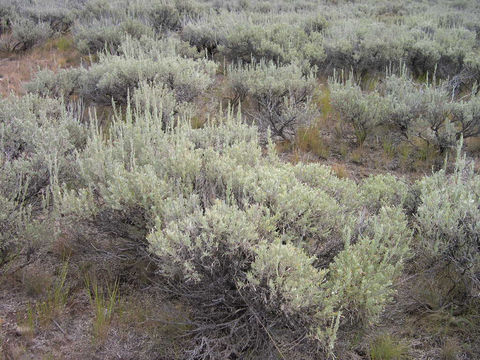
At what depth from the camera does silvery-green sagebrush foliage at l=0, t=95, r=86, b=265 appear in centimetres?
272

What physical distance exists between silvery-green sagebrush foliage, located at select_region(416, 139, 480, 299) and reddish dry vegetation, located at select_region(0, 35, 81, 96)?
20.7 feet

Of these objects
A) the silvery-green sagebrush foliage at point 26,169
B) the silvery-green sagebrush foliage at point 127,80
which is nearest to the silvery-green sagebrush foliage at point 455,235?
the silvery-green sagebrush foliage at point 26,169

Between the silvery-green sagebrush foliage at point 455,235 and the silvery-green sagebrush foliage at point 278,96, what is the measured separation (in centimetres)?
258

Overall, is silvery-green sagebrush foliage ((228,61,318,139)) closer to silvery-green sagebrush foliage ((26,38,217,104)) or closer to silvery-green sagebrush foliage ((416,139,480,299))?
silvery-green sagebrush foliage ((26,38,217,104))

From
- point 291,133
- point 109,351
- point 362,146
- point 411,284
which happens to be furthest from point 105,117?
point 411,284

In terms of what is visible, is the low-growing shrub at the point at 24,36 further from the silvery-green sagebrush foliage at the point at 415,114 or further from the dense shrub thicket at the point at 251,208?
the silvery-green sagebrush foliage at the point at 415,114

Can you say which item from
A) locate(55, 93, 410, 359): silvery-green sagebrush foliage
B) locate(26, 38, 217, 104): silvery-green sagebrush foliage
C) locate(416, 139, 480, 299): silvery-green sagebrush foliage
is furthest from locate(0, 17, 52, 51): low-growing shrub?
locate(416, 139, 480, 299): silvery-green sagebrush foliage

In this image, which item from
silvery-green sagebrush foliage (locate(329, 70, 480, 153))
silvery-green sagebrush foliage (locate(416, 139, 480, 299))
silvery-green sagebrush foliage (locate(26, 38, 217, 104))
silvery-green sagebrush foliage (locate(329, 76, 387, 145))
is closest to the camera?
silvery-green sagebrush foliage (locate(416, 139, 480, 299))

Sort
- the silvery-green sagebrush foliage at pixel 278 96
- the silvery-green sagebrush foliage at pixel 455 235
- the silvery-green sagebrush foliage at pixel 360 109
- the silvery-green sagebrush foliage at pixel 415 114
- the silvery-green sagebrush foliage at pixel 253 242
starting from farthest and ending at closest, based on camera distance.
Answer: the silvery-green sagebrush foliage at pixel 278 96 → the silvery-green sagebrush foliage at pixel 360 109 → the silvery-green sagebrush foliage at pixel 415 114 → the silvery-green sagebrush foliage at pixel 455 235 → the silvery-green sagebrush foliage at pixel 253 242

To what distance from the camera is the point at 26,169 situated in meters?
3.11

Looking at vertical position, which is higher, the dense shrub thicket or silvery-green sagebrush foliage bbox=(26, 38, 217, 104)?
silvery-green sagebrush foliage bbox=(26, 38, 217, 104)

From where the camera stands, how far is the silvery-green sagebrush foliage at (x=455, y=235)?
2607mm

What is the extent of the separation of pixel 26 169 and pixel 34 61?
19.9 feet

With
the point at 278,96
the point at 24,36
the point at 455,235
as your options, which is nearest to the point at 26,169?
the point at 455,235
